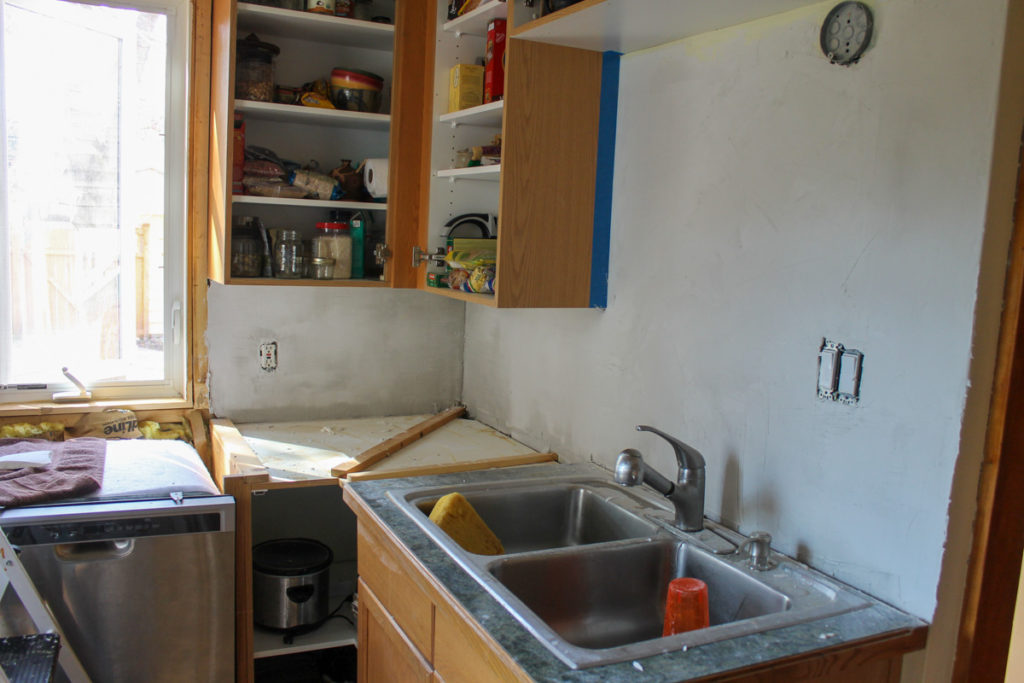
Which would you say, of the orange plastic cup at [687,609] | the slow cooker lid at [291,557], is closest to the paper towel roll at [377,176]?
the slow cooker lid at [291,557]

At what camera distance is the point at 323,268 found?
255 centimetres

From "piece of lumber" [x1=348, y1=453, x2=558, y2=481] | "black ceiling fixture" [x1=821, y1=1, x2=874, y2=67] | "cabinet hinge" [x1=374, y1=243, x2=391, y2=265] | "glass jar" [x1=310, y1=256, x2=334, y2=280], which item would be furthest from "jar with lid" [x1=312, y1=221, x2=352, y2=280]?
"black ceiling fixture" [x1=821, y1=1, x2=874, y2=67]

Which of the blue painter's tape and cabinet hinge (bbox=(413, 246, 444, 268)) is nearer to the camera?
the blue painter's tape

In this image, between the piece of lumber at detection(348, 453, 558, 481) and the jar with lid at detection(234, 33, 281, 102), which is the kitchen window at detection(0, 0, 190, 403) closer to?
the jar with lid at detection(234, 33, 281, 102)

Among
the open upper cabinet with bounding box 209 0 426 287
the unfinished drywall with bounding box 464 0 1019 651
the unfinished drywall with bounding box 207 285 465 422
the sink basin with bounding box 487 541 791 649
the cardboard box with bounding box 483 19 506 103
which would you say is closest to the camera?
the unfinished drywall with bounding box 464 0 1019 651

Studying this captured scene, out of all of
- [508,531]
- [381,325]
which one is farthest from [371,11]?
[508,531]

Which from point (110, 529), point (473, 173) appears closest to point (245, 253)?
point (473, 173)

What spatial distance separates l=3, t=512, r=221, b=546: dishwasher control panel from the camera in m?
1.87

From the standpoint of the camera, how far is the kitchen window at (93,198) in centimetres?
248

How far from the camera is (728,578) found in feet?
5.04

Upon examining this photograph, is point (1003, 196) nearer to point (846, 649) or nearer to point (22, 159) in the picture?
point (846, 649)

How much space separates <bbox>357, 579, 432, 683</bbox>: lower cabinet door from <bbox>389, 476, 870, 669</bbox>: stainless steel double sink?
233 millimetres

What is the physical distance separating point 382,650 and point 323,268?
1197mm

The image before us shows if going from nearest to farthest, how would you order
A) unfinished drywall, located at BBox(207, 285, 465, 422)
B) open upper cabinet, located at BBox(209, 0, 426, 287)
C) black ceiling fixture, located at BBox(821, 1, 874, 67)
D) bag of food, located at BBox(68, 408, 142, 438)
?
black ceiling fixture, located at BBox(821, 1, 874, 67)
open upper cabinet, located at BBox(209, 0, 426, 287)
bag of food, located at BBox(68, 408, 142, 438)
unfinished drywall, located at BBox(207, 285, 465, 422)
